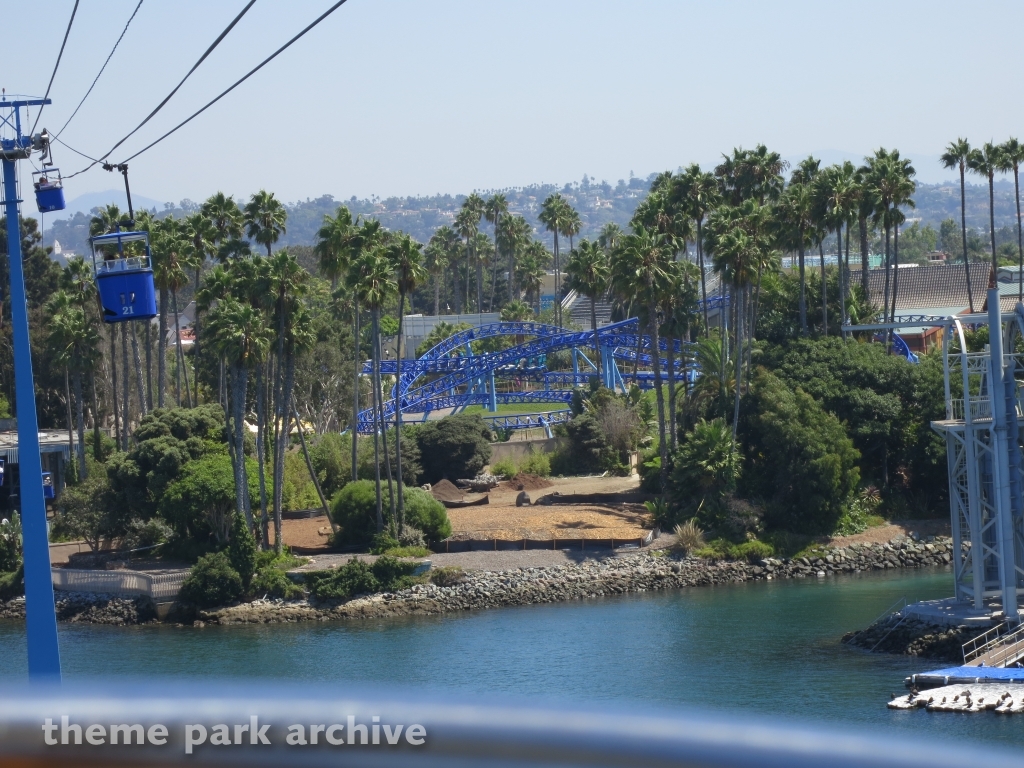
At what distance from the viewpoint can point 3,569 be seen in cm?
4928

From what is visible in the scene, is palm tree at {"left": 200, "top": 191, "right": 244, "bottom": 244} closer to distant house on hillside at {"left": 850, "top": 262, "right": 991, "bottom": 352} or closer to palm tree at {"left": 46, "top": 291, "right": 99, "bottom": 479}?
palm tree at {"left": 46, "top": 291, "right": 99, "bottom": 479}

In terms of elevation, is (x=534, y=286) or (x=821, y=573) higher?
(x=534, y=286)

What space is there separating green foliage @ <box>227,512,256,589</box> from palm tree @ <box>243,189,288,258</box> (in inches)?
707

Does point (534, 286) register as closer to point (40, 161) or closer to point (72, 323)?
point (72, 323)

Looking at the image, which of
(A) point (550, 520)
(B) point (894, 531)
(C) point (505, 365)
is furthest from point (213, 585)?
(C) point (505, 365)

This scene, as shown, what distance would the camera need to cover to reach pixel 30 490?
17125mm

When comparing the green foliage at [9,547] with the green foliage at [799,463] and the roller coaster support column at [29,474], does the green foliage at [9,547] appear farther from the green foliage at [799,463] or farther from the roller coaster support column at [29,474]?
the roller coaster support column at [29,474]

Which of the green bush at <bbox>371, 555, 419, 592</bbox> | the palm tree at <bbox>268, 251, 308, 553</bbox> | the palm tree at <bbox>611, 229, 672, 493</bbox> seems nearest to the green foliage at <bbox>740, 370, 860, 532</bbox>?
the palm tree at <bbox>611, 229, 672, 493</bbox>

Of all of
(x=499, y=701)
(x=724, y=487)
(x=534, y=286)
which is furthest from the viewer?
(x=534, y=286)

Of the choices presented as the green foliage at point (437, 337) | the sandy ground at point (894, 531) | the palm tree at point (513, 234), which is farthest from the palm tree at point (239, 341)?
the palm tree at point (513, 234)

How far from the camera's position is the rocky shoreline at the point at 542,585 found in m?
43.3

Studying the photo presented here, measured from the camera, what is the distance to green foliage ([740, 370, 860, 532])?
49.2 meters

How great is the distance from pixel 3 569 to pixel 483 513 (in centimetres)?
1868

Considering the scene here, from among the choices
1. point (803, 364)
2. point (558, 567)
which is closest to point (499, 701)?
point (558, 567)
